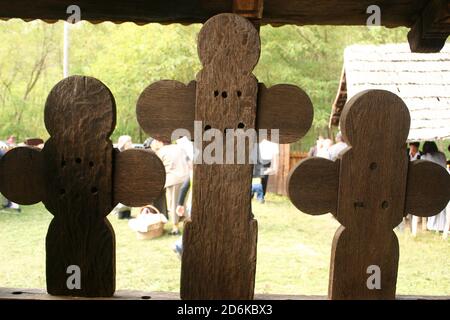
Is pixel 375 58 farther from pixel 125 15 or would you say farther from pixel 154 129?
pixel 154 129

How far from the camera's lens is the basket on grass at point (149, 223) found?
21.1 feet

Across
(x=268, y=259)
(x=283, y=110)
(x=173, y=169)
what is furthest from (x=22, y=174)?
(x=173, y=169)

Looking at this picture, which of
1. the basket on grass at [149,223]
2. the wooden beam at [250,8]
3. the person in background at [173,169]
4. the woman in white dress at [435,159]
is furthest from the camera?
the woman in white dress at [435,159]

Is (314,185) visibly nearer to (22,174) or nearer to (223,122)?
(223,122)

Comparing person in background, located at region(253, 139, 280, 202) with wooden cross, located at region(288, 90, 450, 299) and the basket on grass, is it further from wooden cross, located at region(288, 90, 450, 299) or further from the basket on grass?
wooden cross, located at region(288, 90, 450, 299)

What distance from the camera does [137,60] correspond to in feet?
44.9

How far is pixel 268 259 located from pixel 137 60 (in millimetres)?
9497

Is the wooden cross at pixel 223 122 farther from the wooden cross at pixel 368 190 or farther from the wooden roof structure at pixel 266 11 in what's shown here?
the wooden roof structure at pixel 266 11

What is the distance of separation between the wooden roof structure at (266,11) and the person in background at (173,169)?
4356mm

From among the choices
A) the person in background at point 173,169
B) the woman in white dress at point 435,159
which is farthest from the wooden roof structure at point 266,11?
the woman in white dress at point 435,159

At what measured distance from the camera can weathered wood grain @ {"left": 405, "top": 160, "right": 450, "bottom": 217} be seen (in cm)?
117

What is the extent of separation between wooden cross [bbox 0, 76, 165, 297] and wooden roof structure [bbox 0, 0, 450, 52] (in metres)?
1.00

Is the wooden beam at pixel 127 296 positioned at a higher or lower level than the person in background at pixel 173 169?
higher

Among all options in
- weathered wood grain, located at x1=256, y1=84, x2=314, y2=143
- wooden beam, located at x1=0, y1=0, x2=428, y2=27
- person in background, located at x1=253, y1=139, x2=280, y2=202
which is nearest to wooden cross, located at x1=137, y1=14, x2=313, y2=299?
weathered wood grain, located at x1=256, y1=84, x2=314, y2=143
